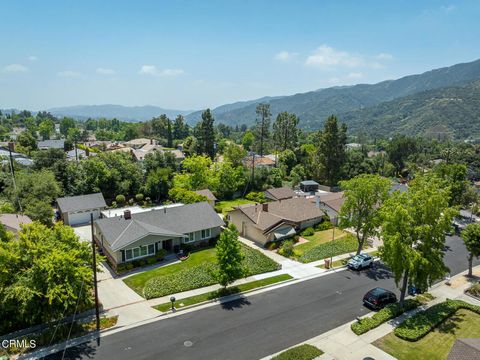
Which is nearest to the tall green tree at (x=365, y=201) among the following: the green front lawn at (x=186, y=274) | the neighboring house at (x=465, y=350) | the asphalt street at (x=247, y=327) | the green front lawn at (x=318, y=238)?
the green front lawn at (x=318, y=238)

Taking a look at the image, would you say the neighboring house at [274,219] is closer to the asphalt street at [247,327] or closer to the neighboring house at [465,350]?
the asphalt street at [247,327]

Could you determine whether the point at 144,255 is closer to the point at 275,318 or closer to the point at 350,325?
the point at 275,318

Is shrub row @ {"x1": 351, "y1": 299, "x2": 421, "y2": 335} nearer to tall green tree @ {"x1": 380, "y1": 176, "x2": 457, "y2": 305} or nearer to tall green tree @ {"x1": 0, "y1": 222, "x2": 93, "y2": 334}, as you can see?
tall green tree @ {"x1": 380, "y1": 176, "x2": 457, "y2": 305}

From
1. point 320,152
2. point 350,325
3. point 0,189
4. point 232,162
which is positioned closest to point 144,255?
point 350,325

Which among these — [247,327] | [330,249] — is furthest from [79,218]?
[330,249]

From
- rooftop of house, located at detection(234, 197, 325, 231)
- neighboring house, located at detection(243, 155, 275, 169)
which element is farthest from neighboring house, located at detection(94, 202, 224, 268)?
neighboring house, located at detection(243, 155, 275, 169)

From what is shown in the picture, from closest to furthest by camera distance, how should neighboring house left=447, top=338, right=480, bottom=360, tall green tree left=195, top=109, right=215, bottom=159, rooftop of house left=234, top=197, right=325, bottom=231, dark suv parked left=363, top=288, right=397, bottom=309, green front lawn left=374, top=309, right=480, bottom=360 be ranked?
1. neighboring house left=447, top=338, right=480, bottom=360
2. green front lawn left=374, top=309, right=480, bottom=360
3. dark suv parked left=363, top=288, right=397, bottom=309
4. rooftop of house left=234, top=197, right=325, bottom=231
5. tall green tree left=195, top=109, right=215, bottom=159

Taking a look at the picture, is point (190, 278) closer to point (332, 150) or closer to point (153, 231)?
point (153, 231)

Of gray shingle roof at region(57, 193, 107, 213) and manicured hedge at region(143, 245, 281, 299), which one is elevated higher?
gray shingle roof at region(57, 193, 107, 213)
